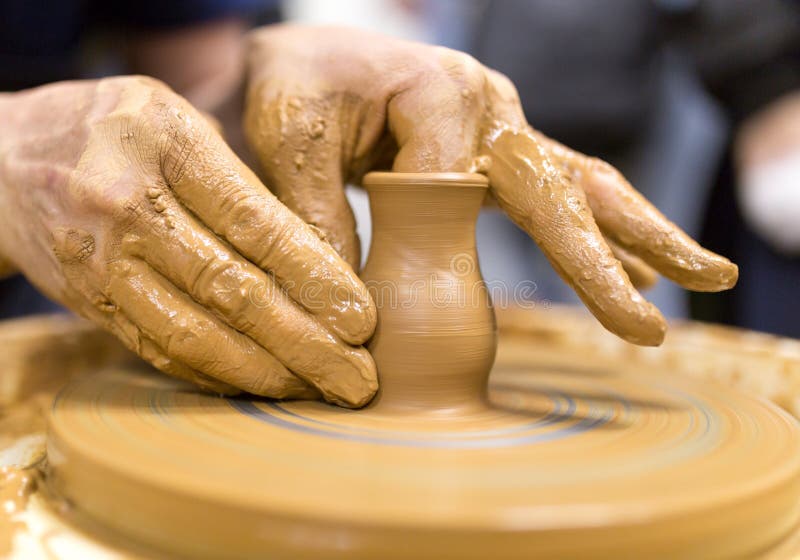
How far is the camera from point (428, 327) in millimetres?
1091

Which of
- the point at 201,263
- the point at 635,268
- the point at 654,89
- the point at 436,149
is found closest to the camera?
the point at 201,263

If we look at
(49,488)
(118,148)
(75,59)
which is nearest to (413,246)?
(118,148)

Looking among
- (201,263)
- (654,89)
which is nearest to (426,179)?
(201,263)

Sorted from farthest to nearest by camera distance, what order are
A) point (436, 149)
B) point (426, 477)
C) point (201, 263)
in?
point (436, 149) < point (201, 263) < point (426, 477)

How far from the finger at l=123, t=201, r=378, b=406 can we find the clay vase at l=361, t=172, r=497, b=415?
0.19ft

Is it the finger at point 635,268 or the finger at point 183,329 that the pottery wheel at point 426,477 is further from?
the finger at point 635,268

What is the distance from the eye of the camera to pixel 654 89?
11.2 ft

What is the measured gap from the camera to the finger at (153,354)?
3.61 ft

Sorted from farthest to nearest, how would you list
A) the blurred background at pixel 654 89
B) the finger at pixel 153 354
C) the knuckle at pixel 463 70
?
the blurred background at pixel 654 89
the knuckle at pixel 463 70
the finger at pixel 153 354

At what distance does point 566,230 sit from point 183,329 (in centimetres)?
60

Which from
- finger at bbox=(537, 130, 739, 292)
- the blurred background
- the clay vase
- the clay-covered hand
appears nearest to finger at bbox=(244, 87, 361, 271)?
the clay-covered hand

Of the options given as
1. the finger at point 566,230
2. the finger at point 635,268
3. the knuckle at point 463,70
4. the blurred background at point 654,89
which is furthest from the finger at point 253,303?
the blurred background at point 654,89

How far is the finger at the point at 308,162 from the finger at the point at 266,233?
0.66 feet

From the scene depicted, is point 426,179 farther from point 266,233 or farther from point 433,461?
point 433,461
